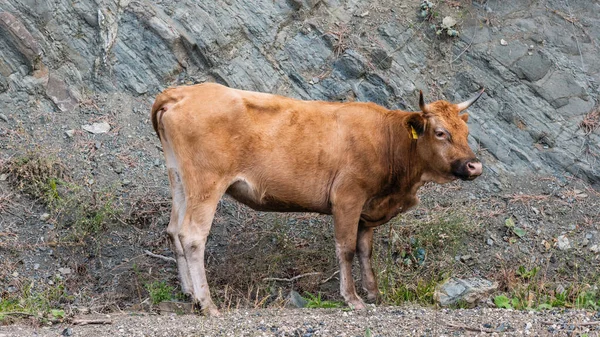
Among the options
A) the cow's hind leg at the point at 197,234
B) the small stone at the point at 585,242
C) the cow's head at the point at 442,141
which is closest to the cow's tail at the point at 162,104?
the cow's hind leg at the point at 197,234

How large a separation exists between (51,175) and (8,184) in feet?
1.77

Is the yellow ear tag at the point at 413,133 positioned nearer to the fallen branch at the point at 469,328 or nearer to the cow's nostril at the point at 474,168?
the cow's nostril at the point at 474,168

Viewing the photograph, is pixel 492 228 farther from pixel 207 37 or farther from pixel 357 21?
pixel 207 37

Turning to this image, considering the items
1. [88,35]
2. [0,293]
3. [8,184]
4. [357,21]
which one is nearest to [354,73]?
[357,21]

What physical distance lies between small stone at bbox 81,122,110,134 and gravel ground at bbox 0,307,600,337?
384cm

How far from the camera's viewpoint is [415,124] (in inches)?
383

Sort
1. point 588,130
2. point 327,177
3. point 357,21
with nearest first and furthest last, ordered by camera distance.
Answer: point 327,177
point 588,130
point 357,21

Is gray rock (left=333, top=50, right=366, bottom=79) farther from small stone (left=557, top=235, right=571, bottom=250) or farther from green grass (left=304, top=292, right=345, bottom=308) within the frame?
green grass (left=304, top=292, right=345, bottom=308)

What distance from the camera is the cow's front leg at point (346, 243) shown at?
9.66 m

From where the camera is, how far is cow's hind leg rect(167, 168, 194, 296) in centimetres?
974

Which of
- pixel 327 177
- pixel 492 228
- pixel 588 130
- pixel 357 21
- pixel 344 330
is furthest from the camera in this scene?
pixel 357 21

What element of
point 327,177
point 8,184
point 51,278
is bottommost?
point 51,278

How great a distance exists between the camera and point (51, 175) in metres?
11.0

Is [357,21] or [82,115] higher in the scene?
[357,21]
